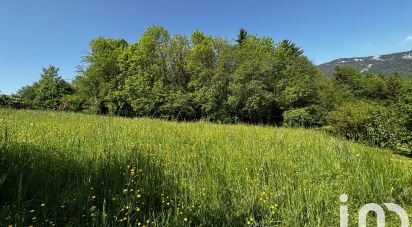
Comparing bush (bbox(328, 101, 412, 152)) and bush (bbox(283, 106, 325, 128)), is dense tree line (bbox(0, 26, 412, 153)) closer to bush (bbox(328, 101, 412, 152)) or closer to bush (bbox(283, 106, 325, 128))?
bush (bbox(283, 106, 325, 128))

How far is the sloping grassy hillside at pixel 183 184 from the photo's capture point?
2799mm

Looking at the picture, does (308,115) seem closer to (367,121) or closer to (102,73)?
(367,121)

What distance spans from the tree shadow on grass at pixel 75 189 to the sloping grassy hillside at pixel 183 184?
0.04 feet

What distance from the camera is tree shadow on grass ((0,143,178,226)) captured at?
263 cm

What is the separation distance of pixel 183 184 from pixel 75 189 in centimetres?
122

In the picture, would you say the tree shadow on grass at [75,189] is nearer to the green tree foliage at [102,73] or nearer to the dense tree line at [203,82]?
the dense tree line at [203,82]

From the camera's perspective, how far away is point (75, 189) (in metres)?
3.06

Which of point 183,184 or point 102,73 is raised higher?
point 102,73

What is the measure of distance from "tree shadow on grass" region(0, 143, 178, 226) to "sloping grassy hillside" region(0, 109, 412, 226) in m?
0.01

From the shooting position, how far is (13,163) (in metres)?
3.41

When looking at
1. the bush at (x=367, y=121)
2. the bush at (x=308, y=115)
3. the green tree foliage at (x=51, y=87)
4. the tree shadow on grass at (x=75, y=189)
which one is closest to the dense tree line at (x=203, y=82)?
the bush at (x=308, y=115)

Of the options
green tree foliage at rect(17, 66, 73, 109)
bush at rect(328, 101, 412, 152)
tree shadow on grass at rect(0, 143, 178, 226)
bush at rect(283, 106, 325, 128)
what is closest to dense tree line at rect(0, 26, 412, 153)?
bush at rect(283, 106, 325, 128)

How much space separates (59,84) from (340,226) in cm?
5175

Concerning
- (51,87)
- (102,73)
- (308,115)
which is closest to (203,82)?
(308,115)
